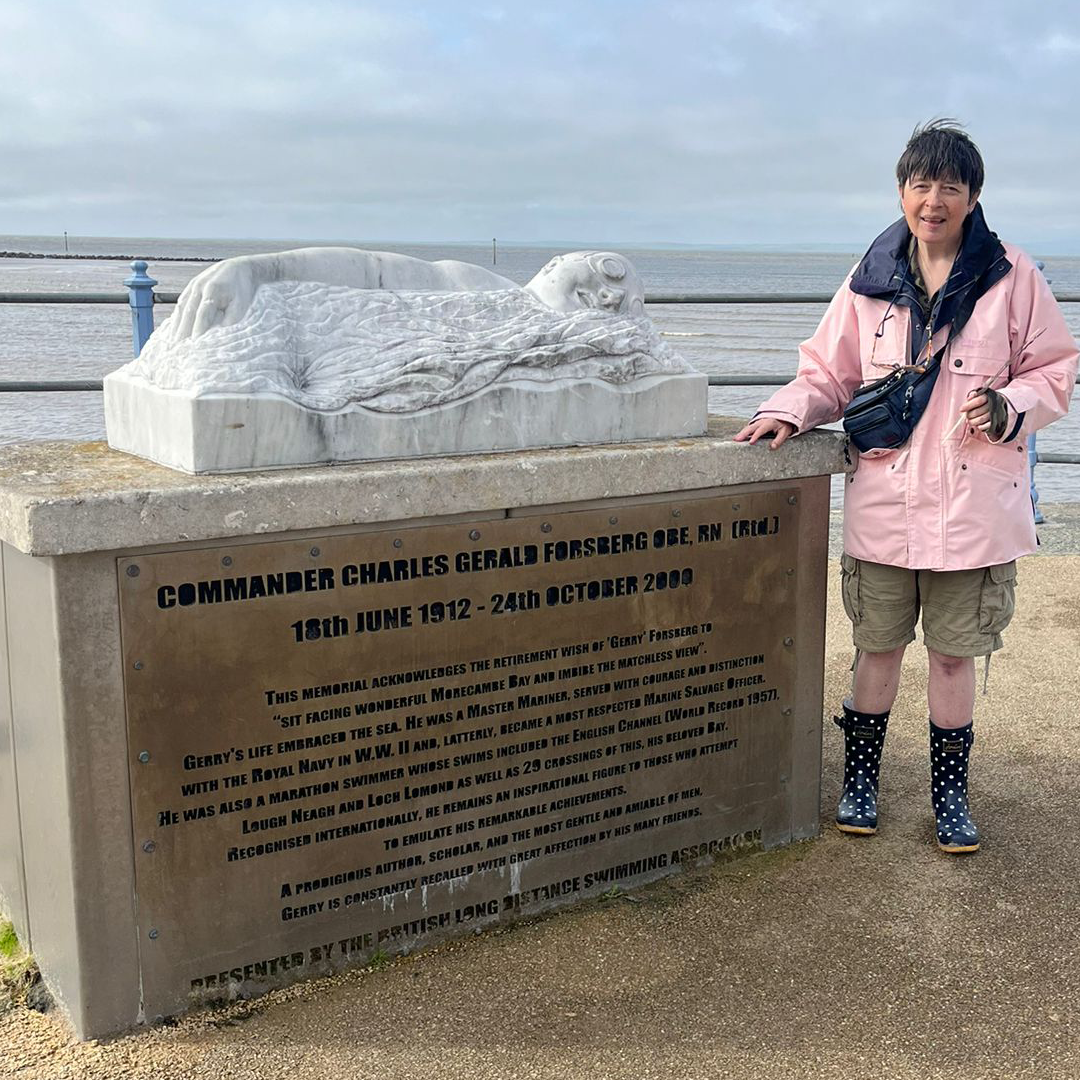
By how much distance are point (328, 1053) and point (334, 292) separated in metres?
1.69

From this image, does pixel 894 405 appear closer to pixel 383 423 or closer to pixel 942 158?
pixel 942 158

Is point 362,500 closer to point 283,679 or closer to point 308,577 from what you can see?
point 308,577

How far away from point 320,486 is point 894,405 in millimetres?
1435

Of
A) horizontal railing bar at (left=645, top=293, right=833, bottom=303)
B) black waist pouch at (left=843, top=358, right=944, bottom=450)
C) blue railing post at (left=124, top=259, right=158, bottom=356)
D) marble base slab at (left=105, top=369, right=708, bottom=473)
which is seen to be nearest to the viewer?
marble base slab at (left=105, top=369, right=708, bottom=473)

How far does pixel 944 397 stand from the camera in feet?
10.2

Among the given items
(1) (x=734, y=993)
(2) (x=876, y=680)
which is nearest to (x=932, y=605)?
(2) (x=876, y=680)

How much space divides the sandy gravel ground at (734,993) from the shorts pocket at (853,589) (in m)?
0.64

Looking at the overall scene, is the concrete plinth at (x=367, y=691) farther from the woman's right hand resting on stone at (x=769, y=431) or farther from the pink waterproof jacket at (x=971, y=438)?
the pink waterproof jacket at (x=971, y=438)

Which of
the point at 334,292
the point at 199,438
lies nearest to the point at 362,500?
the point at 199,438

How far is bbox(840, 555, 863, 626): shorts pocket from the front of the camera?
3.37m

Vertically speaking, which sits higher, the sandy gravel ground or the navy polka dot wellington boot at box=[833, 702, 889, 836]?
the navy polka dot wellington boot at box=[833, 702, 889, 836]

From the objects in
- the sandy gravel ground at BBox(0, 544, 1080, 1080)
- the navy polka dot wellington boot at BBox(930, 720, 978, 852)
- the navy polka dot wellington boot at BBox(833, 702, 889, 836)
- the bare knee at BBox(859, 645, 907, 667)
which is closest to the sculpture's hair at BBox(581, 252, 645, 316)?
the bare knee at BBox(859, 645, 907, 667)

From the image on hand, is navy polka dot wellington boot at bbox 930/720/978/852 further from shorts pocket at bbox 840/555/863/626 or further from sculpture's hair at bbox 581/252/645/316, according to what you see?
sculpture's hair at bbox 581/252/645/316

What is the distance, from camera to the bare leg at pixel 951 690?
3.38 meters
